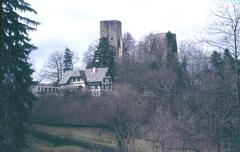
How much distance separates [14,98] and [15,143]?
2.24 m

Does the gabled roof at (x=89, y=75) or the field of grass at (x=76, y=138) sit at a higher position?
the gabled roof at (x=89, y=75)

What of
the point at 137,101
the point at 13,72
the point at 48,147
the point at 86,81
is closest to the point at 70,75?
the point at 86,81

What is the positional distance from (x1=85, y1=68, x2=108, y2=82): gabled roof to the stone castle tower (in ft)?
65.1

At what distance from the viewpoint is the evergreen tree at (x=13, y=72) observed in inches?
850

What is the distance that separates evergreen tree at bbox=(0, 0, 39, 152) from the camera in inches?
850

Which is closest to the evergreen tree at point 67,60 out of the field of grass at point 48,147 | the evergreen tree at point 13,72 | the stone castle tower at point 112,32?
the stone castle tower at point 112,32

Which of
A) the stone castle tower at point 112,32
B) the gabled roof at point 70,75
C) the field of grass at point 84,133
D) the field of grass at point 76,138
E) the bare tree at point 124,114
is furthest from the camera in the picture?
the stone castle tower at point 112,32

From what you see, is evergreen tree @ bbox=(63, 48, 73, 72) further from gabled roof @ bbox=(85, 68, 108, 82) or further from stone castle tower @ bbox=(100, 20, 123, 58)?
gabled roof @ bbox=(85, 68, 108, 82)

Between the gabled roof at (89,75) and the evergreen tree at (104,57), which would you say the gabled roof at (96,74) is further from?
the evergreen tree at (104,57)

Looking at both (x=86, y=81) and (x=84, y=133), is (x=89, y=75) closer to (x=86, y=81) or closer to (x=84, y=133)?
(x=86, y=81)

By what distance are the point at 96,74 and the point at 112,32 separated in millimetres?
25625

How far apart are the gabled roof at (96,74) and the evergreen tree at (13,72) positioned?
52.4 meters

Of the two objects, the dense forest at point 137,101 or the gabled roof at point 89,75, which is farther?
the gabled roof at point 89,75

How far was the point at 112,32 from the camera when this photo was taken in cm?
10412
